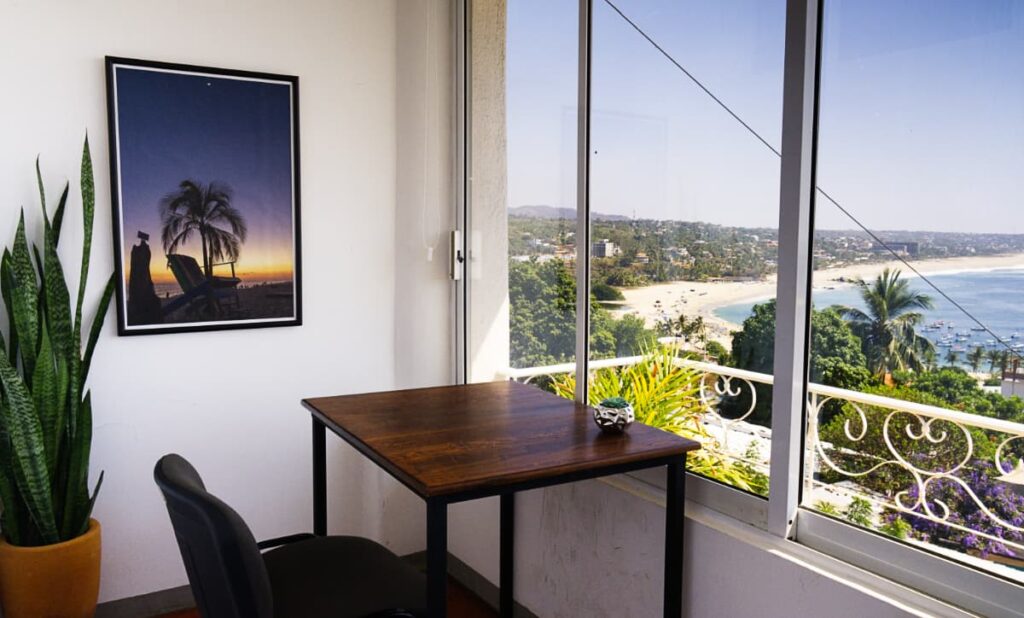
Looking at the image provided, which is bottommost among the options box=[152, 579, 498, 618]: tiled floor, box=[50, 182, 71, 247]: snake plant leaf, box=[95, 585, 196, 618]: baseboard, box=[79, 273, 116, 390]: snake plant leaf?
box=[152, 579, 498, 618]: tiled floor

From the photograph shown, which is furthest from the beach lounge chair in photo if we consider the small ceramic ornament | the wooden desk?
the small ceramic ornament

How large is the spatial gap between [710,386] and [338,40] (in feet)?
6.48

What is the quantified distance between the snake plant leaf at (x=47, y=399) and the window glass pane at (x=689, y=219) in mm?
1691

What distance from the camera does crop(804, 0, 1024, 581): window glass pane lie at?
154cm

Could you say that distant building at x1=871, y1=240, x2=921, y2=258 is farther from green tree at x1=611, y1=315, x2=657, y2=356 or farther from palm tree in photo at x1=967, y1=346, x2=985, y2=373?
green tree at x1=611, y1=315, x2=657, y2=356

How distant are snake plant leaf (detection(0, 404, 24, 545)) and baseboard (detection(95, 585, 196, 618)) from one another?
49cm

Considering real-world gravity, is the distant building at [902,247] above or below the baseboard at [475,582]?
above

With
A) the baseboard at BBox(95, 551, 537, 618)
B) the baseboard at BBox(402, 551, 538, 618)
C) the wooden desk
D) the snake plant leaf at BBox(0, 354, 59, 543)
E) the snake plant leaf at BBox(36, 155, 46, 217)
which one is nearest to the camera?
the wooden desk

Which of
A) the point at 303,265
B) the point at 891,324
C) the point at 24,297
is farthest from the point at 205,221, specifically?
the point at 891,324

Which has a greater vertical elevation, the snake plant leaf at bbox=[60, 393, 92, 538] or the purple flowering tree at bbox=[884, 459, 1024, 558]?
the purple flowering tree at bbox=[884, 459, 1024, 558]

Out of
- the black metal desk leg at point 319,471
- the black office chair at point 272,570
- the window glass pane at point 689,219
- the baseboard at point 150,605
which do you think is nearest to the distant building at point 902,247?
the window glass pane at point 689,219

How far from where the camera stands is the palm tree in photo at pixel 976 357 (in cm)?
157

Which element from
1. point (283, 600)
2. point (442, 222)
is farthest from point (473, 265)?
point (283, 600)

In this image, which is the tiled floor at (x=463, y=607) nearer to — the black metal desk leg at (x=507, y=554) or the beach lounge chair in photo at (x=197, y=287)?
the black metal desk leg at (x=507, y=554)
